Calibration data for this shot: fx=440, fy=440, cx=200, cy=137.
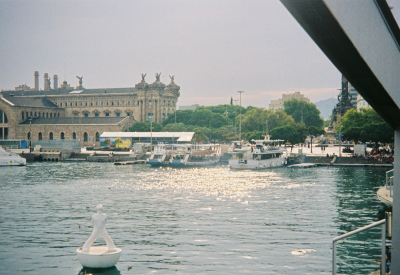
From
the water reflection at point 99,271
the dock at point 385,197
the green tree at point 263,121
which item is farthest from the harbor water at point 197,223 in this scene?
the green tree at point 263,121

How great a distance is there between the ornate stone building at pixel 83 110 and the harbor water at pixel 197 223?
5015 cm

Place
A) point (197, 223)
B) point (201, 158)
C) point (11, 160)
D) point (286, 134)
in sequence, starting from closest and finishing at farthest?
1. point (197, 223)
2. point (11, 160)
3. point (201, 158)
4. point (286, 134)

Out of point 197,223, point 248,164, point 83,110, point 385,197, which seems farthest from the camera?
point 83,110

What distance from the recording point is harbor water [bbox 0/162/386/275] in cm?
1455

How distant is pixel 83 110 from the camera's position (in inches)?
4454

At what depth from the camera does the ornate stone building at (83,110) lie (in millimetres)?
89750

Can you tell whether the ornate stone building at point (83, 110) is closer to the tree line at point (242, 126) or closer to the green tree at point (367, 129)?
the tree line at point (242, 126)

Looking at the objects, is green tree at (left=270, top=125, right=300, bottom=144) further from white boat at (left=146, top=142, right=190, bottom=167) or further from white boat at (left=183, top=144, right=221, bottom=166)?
white boat at (left=146, top=142, right=190, bottom=167)

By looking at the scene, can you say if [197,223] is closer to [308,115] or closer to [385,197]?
[385,197]

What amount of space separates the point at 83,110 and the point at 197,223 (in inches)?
3838

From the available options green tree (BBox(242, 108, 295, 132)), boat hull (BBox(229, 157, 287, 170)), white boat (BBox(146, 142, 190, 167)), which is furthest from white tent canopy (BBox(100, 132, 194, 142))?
boat hull (BBox(229, 157, 287, 170))

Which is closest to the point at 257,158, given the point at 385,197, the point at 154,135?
the point at 385,197

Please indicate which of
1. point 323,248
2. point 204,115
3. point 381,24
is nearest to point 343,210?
point 323,248

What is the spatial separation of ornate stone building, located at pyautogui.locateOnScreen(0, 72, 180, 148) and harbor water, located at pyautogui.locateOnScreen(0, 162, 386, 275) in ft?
165
